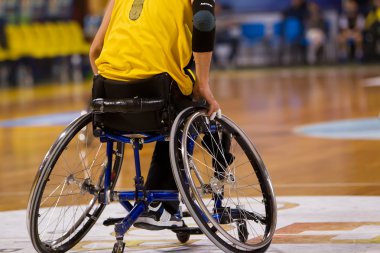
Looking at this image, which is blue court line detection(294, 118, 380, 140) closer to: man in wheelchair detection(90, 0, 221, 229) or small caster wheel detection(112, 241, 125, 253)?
man in wheelchair detection(90, 0, 221, 229)

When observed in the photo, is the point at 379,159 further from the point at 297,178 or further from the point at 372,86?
the point at 372,86

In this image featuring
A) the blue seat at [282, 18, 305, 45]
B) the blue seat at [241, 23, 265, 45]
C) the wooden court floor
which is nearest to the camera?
the wooden court floor

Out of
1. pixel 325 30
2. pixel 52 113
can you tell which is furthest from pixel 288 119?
pixel 325 30

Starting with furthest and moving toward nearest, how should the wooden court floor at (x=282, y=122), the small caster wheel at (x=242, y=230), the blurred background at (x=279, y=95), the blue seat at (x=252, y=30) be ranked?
the blue seat at (x=252, y=30)
the wooden court floor at (x=282, y=122)
the blurred background at (x=279, y=95)
the small caster wheel at (x=242, y=230)

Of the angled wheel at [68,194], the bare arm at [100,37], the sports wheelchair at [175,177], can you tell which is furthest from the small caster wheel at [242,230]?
the bare arm at [100,37]

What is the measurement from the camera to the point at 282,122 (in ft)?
42.6

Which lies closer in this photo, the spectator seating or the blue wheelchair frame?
the blue wheelchair frame

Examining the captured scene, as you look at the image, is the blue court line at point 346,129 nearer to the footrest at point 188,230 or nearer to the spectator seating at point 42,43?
the footrest at point 188,230

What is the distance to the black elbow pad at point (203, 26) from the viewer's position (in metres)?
5.05

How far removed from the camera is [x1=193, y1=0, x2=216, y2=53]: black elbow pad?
5051 mm

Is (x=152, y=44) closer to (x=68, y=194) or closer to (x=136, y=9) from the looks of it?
(x=136, y=9)

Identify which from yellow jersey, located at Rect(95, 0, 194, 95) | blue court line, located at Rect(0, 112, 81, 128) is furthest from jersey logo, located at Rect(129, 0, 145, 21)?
blue court line, located at Rect(0, 112, 81, 128)

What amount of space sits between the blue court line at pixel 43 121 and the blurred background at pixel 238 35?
7.71 meters

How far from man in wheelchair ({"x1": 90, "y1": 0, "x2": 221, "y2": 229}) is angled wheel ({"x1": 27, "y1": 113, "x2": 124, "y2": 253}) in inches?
8.8
